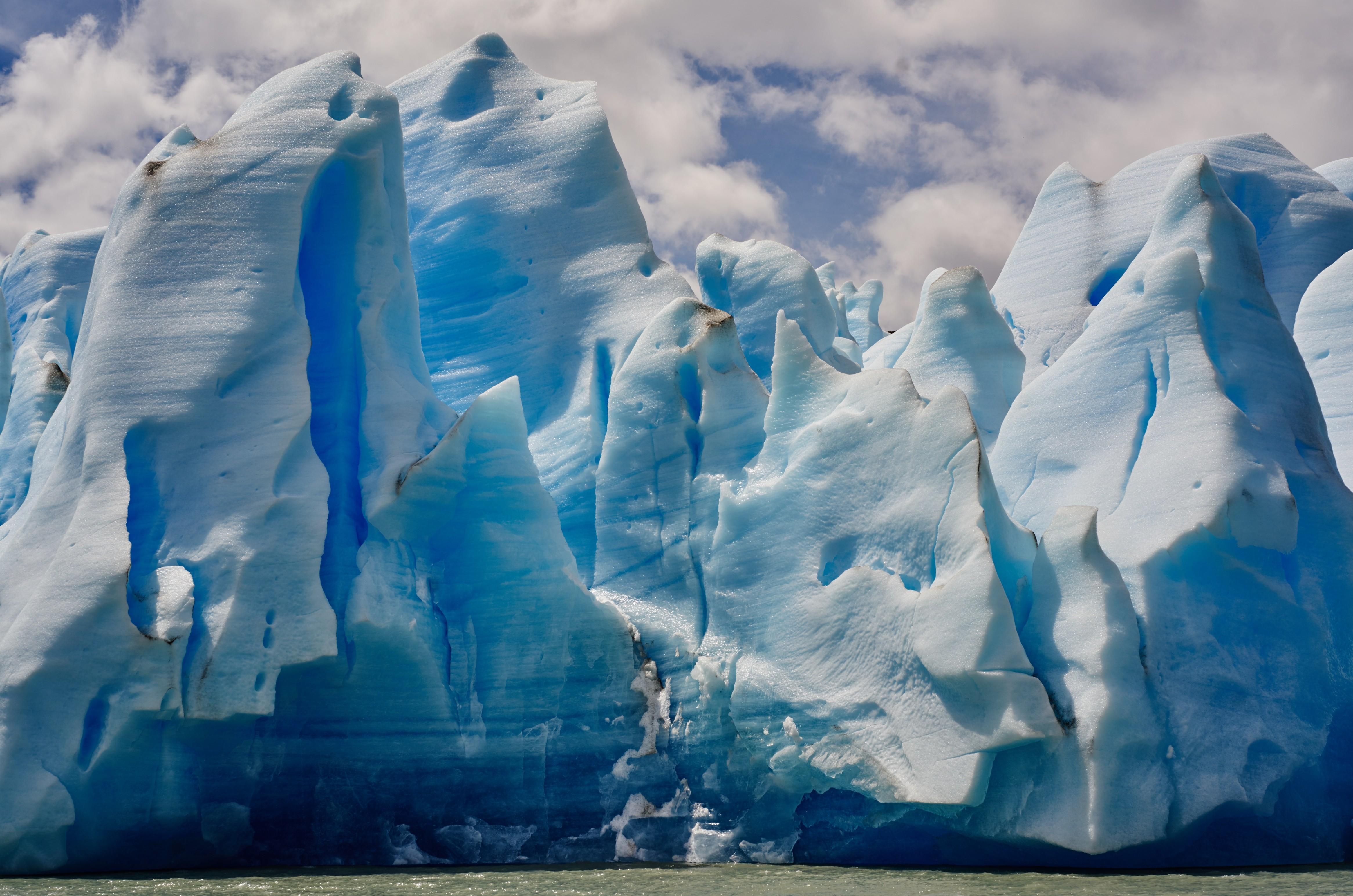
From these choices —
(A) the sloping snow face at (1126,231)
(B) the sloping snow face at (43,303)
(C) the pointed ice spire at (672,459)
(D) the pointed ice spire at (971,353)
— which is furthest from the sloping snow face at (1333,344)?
(B) the sloping snow face at (43,303)

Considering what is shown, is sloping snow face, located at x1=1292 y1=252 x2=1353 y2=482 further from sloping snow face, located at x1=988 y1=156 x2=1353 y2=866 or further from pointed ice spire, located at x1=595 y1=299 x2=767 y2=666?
pointed ice spire, located at x1=595 y1=299 x2=767 y2=666

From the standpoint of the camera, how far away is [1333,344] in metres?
10.8

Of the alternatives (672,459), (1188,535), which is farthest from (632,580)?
(1188,535)

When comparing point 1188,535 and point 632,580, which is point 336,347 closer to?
point 632,580

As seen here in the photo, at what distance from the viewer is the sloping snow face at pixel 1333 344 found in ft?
33.8

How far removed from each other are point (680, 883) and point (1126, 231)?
31.6 ft

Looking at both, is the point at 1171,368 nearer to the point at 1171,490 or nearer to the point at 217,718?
the point at 1171,490

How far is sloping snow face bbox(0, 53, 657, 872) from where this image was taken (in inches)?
237

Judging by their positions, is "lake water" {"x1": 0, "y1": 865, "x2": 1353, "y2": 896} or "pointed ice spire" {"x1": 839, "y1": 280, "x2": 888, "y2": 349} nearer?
"lake water" {"x1": 0, "y1": 865, "x2": 1353, "y2": 896}

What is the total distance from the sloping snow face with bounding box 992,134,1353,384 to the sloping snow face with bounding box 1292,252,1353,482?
1235 mm

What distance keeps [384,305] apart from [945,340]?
5.68 m

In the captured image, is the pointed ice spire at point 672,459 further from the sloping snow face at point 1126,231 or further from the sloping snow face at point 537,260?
the sloping snow face at point 1126,231

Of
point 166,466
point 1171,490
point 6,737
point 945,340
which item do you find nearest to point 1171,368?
point 1171,490

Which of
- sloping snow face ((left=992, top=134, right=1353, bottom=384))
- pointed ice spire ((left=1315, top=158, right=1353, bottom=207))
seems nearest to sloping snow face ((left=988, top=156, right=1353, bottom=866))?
sloping snow face ((left=992, top=134, right=1353, bottom=384))
